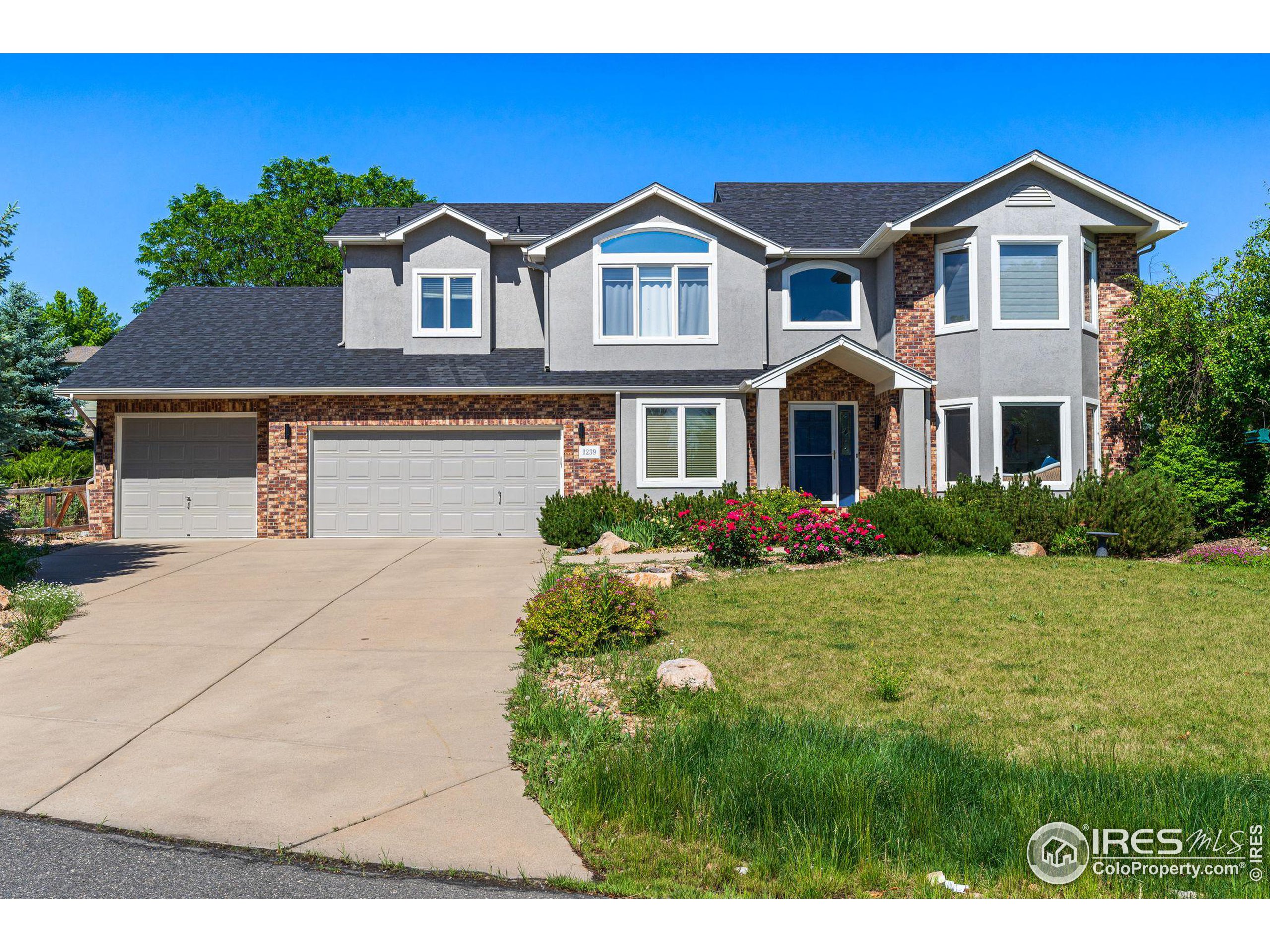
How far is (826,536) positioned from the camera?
43.2ft

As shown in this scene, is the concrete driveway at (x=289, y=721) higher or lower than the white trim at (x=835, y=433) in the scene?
lower

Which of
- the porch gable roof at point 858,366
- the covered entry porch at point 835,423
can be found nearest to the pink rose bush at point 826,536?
the covered entry porch at point 835,423

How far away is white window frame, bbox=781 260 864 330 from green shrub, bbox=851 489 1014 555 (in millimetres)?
5888

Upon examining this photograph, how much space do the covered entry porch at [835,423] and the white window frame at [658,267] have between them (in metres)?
2.12

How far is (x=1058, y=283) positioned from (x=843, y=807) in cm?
1503

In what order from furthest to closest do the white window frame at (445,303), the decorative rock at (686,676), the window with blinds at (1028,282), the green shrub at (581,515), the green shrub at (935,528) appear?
the white window frame at (445,303), the window with blinds at (1028,282), the green shrub at (581,515), the green shrub at (935,528), the decorative rock at (686,676)

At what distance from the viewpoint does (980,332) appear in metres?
16.7

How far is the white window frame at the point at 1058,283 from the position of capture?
54.7 ft

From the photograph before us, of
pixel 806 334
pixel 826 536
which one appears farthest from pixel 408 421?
pixel 826 536

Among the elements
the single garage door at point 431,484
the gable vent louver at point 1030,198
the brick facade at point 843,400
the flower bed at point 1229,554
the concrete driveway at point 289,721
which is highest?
the gable vent louver at point 1030,198

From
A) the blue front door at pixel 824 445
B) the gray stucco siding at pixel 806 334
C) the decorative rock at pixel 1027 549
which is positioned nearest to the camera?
the decorative rock at pixel 1027 549

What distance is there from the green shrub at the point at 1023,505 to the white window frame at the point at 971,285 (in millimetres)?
3404

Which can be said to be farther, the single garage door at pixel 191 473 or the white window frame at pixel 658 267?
the single garage door at pixel 191 473

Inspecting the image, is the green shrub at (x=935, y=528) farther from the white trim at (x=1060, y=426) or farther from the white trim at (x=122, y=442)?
the white trim at (x=122, y=442)
